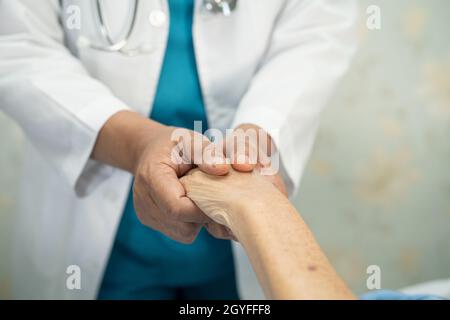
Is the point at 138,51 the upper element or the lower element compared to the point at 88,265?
upper

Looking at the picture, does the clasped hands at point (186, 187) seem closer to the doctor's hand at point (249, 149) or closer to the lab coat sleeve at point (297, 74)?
the doctor's hand at point (249, 149)

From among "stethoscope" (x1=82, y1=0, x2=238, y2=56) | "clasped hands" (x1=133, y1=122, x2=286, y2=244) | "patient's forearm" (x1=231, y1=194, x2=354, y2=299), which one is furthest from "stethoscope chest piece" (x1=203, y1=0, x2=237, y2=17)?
"patient's forearm" (x1=231, y1=194, x2=354, y2=299)

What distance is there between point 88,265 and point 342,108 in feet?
2.82

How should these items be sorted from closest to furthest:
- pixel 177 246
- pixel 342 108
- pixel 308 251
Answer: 1. pixel 308 251
2. pixel 177 246
3. pixel 342 108

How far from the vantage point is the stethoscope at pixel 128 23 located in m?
0.76

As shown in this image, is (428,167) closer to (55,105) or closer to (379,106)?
(379,106)

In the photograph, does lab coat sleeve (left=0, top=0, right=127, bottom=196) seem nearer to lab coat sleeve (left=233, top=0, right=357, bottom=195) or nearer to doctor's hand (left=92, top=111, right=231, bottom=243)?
doctor's hand (left=92, top=111, right=231, bottom=243)


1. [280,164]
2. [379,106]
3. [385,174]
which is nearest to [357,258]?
[385,174]

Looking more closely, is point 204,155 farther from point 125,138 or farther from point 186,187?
point 125,138

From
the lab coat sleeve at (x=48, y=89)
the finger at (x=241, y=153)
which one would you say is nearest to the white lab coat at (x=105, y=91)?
the lab coat sleeve at (x=48, y=89)

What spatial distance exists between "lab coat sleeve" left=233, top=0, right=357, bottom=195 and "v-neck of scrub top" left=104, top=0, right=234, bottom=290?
10cm

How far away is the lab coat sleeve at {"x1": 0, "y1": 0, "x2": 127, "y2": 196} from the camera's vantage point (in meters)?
0.83
